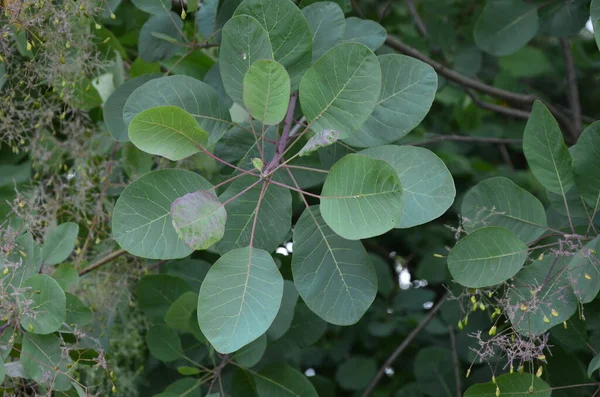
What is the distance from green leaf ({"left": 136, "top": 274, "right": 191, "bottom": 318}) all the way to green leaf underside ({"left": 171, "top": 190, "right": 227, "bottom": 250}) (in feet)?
1.81

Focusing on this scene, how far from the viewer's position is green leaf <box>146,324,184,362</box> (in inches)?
61.7

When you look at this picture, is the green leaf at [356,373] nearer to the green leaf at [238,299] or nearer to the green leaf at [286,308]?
the green leaf at [286,308]

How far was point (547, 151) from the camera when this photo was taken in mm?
1260

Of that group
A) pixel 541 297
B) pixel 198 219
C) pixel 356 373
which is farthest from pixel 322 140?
pixel 356 373

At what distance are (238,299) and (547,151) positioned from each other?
1.96 ft

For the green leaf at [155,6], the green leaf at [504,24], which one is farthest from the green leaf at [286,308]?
the green leaf at [504,24]

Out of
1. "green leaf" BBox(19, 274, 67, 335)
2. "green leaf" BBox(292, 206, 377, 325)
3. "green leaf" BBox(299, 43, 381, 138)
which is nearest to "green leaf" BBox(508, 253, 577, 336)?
"green leaf" BBox(292, 206, 377, 325)

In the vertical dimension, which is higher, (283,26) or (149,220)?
(283,26)

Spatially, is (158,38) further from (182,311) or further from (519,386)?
(519,386)

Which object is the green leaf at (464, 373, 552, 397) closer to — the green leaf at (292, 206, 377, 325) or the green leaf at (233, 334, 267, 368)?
the green leaf at (292, 206, 377, 325)

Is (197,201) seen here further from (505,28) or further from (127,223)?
(505,28)

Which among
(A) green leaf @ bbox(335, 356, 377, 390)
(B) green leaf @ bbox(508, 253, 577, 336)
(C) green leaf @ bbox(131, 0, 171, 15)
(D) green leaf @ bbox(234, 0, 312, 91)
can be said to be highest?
(D) green leaf @ bbox(234, 0, 312, 91)

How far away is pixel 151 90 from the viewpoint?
1.22 meters

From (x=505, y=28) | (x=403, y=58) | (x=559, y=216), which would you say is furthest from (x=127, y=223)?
(x=505, y=28)
